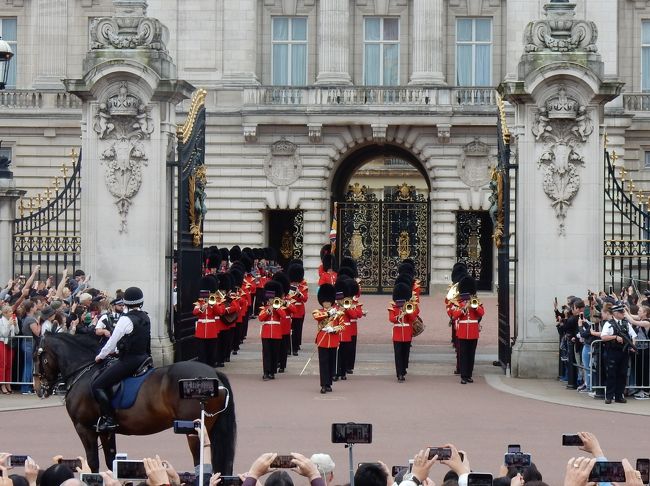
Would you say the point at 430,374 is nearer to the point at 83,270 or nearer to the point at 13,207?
the point at 83,270

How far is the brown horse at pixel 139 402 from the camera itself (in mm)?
9594

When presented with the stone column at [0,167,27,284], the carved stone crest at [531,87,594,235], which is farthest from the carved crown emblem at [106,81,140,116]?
the carved stone crest at [531,87,594,235]

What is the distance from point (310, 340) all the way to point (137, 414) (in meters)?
13.1

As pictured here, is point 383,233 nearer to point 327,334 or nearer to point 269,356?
point 269,356

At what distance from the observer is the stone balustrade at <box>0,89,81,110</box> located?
126ft

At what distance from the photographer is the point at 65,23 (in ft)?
128

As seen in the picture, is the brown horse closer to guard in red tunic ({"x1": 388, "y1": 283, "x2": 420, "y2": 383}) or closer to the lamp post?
the lamp post

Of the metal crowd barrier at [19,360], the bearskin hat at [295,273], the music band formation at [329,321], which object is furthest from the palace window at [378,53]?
the metal crowd barrier at [19,360]

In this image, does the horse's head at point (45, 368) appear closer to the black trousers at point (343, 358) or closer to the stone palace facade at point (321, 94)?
the black trousers at point (343, 358)

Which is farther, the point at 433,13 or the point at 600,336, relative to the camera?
the point at 433,13

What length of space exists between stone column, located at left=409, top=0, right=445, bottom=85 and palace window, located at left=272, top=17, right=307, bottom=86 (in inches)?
125

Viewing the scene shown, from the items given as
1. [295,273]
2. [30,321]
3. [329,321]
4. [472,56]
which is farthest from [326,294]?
[472,56]

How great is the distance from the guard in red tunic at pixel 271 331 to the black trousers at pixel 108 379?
21.7 ft

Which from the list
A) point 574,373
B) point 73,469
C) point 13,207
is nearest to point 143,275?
point 13,207
